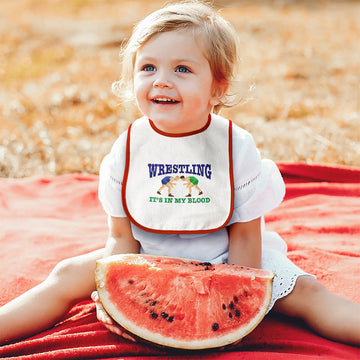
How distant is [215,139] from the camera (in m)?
1.95

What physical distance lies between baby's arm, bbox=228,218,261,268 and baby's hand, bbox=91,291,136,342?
1.54ft

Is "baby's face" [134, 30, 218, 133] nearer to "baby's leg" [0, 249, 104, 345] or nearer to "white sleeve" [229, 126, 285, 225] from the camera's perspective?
"white sleeve" [229, 126, 285, 225]

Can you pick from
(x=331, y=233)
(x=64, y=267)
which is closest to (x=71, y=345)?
(x=64, y=267)

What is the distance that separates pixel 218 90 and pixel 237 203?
43 centimetres

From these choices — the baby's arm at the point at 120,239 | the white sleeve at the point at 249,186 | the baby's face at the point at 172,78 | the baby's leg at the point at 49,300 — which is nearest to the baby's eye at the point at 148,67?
the baby's face at the point at 172,78

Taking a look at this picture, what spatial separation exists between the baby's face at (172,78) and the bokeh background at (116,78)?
363 mm

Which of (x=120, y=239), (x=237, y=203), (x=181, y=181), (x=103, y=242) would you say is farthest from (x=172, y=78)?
(x=103, y=242)

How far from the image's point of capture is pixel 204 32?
5.84 feet

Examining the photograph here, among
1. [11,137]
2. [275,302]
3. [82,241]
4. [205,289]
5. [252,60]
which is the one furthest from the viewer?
[252,60]

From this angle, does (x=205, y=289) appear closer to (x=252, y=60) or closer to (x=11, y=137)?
(x=11, y=137)

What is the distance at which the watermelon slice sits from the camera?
5.24 ft

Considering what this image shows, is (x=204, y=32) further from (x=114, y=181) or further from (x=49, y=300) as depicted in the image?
(x=49, y=300)

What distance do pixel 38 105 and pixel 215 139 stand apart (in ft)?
13.6

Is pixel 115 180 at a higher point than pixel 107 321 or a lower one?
higher
